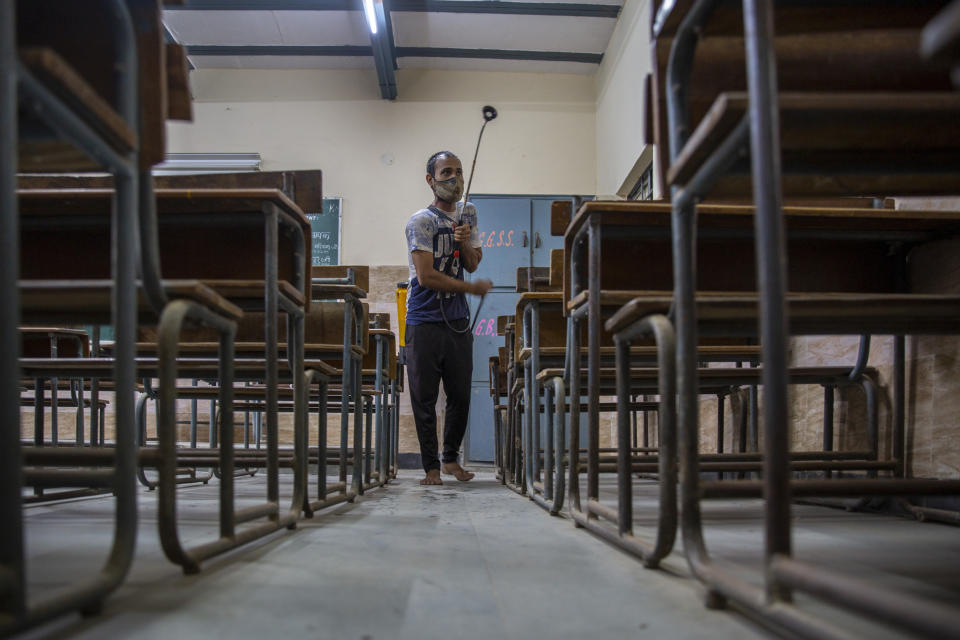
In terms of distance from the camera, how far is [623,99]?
19.1 ft

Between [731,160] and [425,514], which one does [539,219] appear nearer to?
[425,514]

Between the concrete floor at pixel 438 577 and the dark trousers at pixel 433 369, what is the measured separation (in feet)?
4.60

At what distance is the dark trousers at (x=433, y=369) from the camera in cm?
343

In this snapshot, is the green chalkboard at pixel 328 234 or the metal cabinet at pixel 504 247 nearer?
the metal cabinet at pixel 504 247

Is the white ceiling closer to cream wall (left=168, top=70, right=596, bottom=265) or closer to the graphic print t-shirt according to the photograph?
cream wall (left=168, top=70, right=596, bottom=265)

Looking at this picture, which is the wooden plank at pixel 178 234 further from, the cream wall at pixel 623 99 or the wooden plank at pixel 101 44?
the cream wall at pixel 623 99

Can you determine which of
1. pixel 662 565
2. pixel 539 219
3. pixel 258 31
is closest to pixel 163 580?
pixel 662 565

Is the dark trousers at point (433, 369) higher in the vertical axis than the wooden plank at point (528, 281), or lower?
lower

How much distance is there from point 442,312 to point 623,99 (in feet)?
10.7

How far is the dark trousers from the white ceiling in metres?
3.61

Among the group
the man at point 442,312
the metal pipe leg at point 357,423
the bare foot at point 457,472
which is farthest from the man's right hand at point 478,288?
the bare foot at point 457,472

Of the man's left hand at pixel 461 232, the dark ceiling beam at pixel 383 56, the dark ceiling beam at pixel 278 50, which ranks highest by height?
the dark ceiling beam at pixel 278 50

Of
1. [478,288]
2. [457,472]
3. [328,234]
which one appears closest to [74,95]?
[478,288]

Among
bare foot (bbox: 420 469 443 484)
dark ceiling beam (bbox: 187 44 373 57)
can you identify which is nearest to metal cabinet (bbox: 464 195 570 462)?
dark ceiling beam (bbox: 187 44 373 57)
